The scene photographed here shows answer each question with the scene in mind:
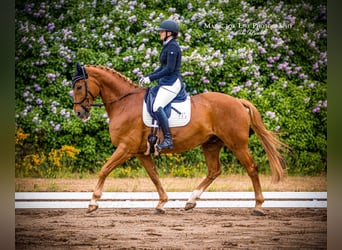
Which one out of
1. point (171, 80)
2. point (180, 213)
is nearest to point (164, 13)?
point (171, 80)

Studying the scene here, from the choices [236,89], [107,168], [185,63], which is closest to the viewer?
[107,168]

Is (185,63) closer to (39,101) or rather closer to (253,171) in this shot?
(253,171)

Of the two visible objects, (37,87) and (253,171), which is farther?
(37,87)

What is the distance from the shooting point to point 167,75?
9203 millimetres

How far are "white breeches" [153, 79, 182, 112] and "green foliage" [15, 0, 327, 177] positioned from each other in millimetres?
485

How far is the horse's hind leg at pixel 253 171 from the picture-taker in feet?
30.5

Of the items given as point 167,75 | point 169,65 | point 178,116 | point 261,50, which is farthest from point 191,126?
point 261,50

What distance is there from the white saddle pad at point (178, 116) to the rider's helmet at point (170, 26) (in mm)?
822

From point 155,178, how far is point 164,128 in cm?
62

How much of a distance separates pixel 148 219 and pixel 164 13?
247 cm

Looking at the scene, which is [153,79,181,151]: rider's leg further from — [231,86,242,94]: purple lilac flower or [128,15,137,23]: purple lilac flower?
[128,15,137,23]: purple lilac flower

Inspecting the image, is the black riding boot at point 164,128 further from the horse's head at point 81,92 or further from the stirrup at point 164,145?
the horse's head at point 81,92

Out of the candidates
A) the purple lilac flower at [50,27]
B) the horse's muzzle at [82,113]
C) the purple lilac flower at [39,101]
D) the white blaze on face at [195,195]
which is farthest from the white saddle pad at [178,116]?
the purple lilac flower at [50,27]

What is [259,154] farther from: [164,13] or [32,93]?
[32,93]
